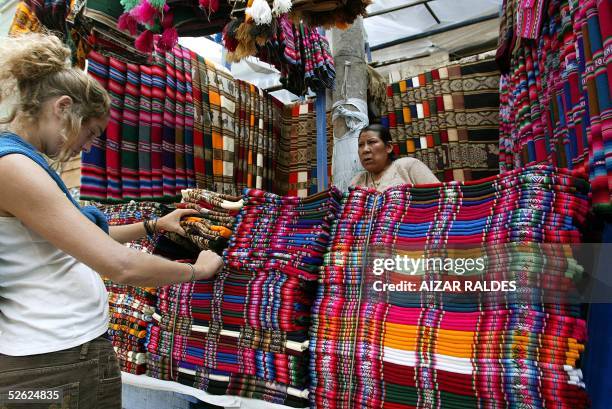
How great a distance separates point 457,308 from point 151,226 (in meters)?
1.18

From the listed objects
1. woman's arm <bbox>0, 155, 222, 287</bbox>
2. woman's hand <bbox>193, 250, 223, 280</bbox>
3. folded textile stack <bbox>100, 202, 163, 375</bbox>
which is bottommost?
folded textile stack <bbox>100, 202, 163, 375</bbox>

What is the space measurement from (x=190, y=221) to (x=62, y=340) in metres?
0.84

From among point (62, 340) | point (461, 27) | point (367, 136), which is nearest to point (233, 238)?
point (62, 340)

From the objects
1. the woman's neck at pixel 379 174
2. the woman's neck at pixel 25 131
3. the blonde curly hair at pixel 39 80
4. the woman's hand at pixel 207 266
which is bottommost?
the woman's hand at pixel 207 266

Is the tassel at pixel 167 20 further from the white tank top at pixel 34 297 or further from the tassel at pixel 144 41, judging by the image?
the white tank top at pixel 34 297

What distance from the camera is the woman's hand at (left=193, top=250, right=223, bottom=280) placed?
1.28m

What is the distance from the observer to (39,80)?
1052 mm

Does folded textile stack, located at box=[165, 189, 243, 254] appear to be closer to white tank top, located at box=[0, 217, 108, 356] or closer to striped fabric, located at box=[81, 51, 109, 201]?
white tank top, located at box=[0, 217, 108, 356]

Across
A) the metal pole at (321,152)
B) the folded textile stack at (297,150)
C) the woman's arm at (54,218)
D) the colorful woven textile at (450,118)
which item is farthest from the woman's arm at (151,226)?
the colorful woven textile at (450,118)

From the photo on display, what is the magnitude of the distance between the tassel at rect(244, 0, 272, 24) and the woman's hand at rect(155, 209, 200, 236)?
88 cm

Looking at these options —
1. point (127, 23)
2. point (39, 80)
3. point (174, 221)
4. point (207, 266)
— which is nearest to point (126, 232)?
point (174, 221)

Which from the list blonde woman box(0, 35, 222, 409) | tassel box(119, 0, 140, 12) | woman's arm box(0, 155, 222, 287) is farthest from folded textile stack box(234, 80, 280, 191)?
woman's arm box(0, 155, 222, 287)

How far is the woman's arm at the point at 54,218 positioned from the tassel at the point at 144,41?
1.67 metres

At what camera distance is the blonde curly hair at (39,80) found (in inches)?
40.6
